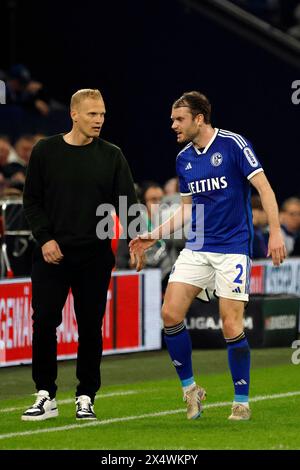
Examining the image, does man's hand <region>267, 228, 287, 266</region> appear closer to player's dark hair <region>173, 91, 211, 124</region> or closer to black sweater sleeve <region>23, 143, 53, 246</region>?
player's dark hair <region>173, 91, 211, 124</region>

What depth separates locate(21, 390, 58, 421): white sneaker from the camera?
9.41 metres

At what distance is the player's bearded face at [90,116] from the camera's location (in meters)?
9.13

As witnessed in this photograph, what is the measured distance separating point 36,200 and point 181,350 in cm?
140

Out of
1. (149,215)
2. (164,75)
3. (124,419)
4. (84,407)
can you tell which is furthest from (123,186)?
(164,75)

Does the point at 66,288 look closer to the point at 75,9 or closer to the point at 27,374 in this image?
the point at 27,374

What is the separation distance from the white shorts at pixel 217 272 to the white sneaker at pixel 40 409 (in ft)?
3.81

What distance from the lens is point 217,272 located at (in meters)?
9.32

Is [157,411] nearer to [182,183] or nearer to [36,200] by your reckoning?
[182,183]

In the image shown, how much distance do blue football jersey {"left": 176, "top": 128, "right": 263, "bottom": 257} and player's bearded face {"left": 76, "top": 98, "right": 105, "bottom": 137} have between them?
73 centimetres

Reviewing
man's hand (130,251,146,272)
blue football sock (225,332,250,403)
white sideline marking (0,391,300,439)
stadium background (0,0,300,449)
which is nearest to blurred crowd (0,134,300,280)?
stadium background (0,0,300,449)

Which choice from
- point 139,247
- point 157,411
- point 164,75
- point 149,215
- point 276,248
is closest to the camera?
point 276,248

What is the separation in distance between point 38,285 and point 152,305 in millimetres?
5212

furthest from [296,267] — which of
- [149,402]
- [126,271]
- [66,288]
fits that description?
[66,288]

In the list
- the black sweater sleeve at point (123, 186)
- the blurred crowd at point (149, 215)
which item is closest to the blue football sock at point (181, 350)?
the black sweater sleeve at point (123, 186)
